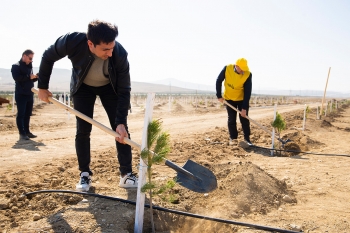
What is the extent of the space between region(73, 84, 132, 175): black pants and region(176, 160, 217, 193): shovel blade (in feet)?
2.42

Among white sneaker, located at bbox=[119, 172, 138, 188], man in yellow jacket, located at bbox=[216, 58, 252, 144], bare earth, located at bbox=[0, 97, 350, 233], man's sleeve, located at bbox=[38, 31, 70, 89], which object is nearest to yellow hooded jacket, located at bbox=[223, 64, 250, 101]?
man in yellow jacket, located at bbox=[216, 58, 252, 144]

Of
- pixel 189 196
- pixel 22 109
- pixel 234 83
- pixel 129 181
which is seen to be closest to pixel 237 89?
pixel 234 83

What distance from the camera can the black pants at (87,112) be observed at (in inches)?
131

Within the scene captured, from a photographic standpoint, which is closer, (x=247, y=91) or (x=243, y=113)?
Answer: (x=243, y=113)

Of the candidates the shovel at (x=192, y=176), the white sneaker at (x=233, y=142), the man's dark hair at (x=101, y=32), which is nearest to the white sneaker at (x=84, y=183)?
the shovel at (x=192, y=176)

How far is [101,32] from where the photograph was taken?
8.44ft

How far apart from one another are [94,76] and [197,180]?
1.49 metres

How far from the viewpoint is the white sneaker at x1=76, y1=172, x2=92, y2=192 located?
11.0 ft

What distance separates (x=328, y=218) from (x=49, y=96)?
315 centimetres

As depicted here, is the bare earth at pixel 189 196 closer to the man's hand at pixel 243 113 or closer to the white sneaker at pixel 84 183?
the white sneaker at pixel 84 183

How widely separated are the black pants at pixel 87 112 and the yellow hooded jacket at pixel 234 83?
12.1 feet

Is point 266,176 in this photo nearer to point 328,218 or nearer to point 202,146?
point 328,218

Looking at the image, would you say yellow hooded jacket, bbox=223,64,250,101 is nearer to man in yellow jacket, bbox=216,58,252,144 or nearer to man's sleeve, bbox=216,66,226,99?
man in yellow jacket, bbox=216,58,252,144

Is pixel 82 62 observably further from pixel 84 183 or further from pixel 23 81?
pixel 23 81
